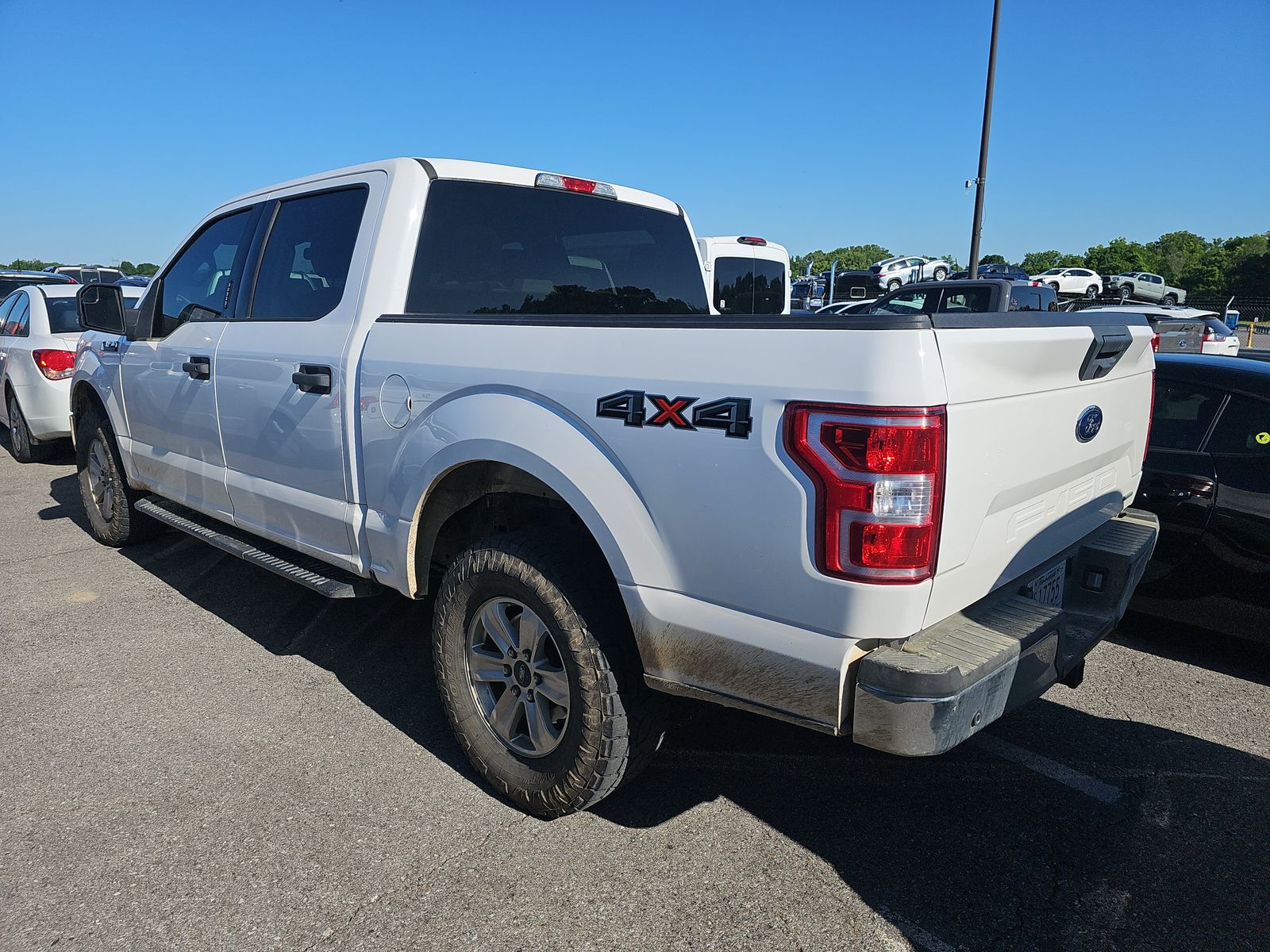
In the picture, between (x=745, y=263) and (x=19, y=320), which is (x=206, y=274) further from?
(x=745, y=263)

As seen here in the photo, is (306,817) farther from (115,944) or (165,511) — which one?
(165,511)

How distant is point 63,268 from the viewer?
112ft

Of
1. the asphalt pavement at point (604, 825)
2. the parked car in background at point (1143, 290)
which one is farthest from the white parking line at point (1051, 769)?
the parked car in background at point (1143, 290)

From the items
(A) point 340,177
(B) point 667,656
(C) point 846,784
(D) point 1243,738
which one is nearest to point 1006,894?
(C) point 846,784

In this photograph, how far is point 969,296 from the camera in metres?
12.3

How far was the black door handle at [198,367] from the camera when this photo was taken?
4.04 meters

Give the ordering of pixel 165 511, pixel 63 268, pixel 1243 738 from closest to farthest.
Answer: pixel 1243 738, pixel 165 511, pixel 63 268

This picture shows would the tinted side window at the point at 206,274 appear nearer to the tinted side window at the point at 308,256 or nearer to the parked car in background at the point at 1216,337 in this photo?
the tinted side window at the point at 308,256

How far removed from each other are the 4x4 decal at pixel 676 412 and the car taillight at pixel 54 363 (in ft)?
26.1

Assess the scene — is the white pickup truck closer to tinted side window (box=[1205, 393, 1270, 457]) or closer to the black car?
the black car

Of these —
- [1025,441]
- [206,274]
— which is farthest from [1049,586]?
[206,274]

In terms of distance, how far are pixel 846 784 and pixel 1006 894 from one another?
68 cm

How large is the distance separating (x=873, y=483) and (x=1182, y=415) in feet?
10.1

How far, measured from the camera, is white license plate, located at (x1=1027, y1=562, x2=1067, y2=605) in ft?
8.43
